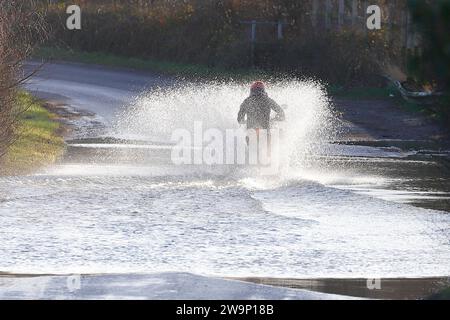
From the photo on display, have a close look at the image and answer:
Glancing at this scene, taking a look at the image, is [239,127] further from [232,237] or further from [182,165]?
[232,237]

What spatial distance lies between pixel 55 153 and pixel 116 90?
45.0 ft

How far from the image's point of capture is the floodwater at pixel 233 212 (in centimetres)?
1488

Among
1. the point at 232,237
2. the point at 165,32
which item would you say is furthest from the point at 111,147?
the point at 165,32

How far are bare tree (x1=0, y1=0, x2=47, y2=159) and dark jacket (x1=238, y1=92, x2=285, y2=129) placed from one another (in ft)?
13.4

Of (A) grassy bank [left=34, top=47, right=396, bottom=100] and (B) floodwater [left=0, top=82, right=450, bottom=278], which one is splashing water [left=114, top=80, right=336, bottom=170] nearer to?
(B) floodwater [left=0, top=82, right=450, bottom=278]

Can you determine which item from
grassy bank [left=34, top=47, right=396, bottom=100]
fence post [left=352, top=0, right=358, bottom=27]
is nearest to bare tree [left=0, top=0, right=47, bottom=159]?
grassy bank [left=34, top=47, right=396, bottom=100]

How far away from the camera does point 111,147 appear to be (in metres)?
27.9

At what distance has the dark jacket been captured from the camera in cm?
2436

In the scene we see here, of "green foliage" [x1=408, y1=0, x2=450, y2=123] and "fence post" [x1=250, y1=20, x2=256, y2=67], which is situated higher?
"green foliage" [x1=408, y1=0, x2=450, y2=123]
